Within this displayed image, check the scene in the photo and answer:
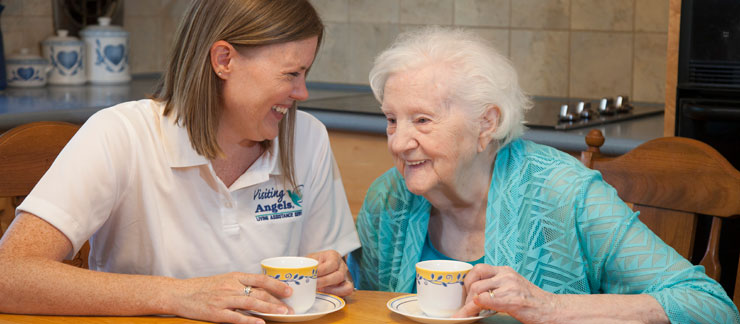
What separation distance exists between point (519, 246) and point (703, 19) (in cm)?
99

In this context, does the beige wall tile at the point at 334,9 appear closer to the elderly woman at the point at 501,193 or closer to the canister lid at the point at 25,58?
the canister lid at the point at 25,58

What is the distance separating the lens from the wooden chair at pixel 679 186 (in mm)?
1590

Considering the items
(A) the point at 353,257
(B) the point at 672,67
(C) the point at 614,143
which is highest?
(B) the point at 672,67

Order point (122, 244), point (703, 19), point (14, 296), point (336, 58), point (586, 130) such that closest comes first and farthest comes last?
point (14, 296), point (122, 244), point (703, 19), point (586, 130), point (336, 58)

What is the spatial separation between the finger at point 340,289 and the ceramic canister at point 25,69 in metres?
2.23

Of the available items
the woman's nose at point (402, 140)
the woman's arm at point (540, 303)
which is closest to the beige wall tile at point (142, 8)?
the woman's nose at point (402, 140)

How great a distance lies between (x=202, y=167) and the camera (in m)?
1.47

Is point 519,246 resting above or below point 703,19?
below

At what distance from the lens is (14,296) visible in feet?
3.90

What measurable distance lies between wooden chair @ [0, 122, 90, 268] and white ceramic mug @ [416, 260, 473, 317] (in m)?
0.85

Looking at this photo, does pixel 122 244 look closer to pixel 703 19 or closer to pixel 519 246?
pixel 519 246

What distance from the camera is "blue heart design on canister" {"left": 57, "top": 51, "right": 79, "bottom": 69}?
333 cm

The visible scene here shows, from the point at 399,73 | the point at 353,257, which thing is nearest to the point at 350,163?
the point at 353,257

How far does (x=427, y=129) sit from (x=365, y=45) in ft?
6.56
